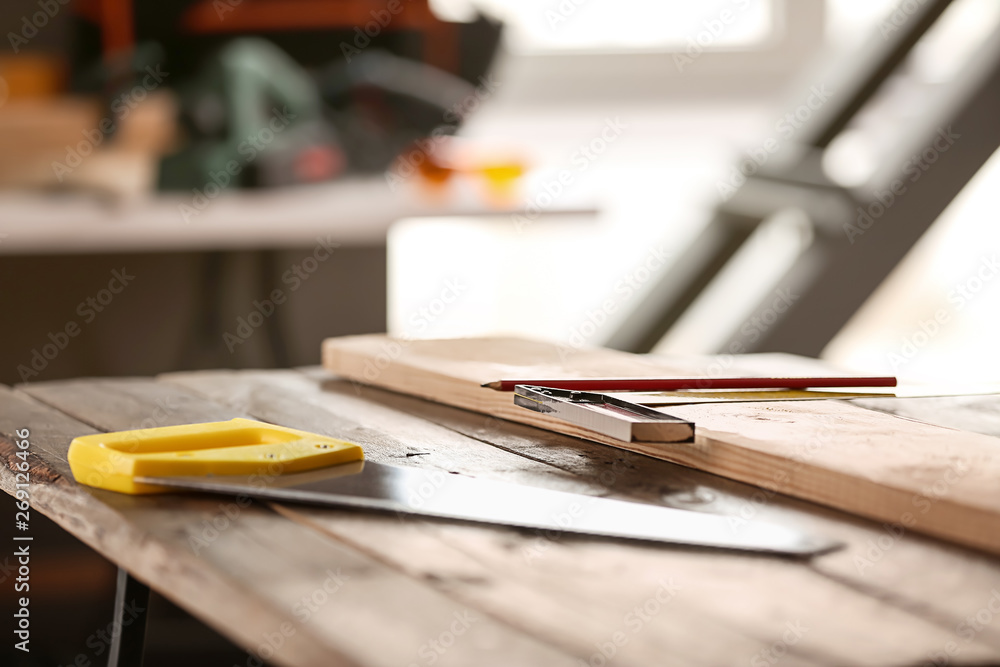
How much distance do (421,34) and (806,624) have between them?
9.71 feet

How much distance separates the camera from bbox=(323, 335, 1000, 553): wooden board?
70cm

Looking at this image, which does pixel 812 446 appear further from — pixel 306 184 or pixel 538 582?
pixel 306 184

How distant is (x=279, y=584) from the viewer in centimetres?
60

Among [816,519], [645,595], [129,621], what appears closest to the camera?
[645,595]

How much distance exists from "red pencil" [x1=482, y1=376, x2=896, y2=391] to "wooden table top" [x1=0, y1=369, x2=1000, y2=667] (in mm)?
121

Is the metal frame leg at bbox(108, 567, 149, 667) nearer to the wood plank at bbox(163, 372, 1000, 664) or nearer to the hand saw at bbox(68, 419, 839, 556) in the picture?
the hand saw at bbox(68, 419, 839, 556)

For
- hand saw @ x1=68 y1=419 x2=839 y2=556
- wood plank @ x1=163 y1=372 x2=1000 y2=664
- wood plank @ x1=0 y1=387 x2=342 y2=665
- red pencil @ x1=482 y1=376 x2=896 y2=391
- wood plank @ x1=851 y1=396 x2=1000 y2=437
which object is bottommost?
wood plank @ x1=0 y1=387 x2=342 y2=665

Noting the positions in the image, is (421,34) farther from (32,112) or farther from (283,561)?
(283,561)

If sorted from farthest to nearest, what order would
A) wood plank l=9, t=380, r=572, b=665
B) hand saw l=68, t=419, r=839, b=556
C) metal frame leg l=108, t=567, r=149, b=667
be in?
metal frame leg l=108, t=567, r=149, b=667 < hand saw l=68, t=419, r=839, b=556 < wood plank l=9, t=380, r=572, b=665

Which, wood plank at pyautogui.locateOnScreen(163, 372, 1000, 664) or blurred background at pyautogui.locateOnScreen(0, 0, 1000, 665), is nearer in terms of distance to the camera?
wood plank at pyautogui.locateOnScreen(163, 372, 1000, 664)

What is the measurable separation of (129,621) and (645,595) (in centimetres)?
56

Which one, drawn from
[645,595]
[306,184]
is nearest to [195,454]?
[645,595]

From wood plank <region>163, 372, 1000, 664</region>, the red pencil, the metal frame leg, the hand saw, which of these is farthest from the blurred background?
wood plank <region>163, 372, 1000, 664</region>

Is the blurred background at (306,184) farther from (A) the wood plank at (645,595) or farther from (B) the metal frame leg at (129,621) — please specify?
(A) the wood plank at (645,595)
